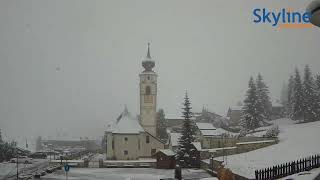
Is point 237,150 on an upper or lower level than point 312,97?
lower

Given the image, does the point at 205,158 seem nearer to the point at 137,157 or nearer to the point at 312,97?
the point at 137,157

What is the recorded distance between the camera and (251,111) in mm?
56688

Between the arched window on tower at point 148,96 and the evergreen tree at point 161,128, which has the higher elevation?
the arched window on tower at point 148,96

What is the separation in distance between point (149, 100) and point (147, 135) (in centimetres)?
721

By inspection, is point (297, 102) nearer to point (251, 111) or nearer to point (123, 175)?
point (251, 111)

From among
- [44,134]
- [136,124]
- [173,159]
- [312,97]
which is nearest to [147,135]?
[136,124]

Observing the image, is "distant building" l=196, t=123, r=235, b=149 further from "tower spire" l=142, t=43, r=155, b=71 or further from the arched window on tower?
"tower spire" l=142, t=43, r=155, b=71

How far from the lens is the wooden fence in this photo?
1809cm

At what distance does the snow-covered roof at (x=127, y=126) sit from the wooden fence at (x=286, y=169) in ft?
133

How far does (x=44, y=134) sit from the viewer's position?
14688cm

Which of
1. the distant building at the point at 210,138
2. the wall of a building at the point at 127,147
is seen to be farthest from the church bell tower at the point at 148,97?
the distant building at the point at 210,138

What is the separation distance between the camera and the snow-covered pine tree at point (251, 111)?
56312 mm

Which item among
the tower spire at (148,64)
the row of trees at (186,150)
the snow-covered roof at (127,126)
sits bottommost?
the row of trees at (186,150)

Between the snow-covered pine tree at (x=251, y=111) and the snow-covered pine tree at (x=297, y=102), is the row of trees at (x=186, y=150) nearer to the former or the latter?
the snow-covered pine tree at (x=251, y=111)
